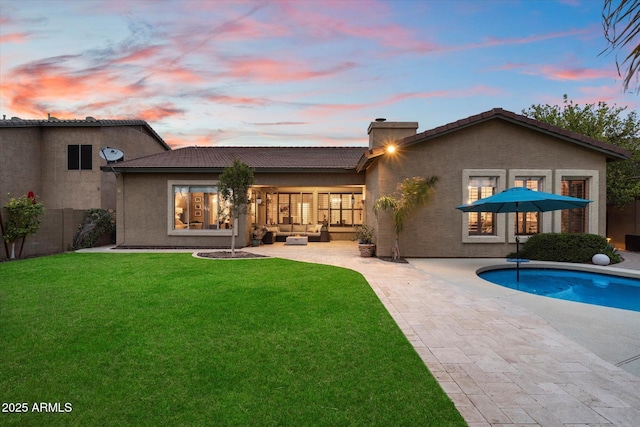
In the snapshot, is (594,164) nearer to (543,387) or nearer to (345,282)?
(345,282)

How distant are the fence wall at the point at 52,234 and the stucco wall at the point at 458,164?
41.3 ft

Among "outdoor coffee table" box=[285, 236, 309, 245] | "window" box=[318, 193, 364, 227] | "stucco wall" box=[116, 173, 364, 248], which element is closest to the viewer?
"stucco wall" box=[116, 173, 364, 248]

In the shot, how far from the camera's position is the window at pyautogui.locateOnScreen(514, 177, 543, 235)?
37.9ft

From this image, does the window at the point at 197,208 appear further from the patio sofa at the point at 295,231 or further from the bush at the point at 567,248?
the bush at the point at 567,248

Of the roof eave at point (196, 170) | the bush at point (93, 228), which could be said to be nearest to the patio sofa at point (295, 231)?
the roof eave at point (196, 170)

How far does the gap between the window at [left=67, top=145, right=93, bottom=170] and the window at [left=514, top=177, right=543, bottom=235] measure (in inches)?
817

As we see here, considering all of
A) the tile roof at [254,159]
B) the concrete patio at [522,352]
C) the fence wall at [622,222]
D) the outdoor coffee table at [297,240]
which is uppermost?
the tile roof at [254,159]

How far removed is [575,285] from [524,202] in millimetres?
2534

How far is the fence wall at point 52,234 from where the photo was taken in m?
11.3

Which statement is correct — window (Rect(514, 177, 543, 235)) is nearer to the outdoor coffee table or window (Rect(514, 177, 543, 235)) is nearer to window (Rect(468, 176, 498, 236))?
window (Rect(468, 176, 498, 236))

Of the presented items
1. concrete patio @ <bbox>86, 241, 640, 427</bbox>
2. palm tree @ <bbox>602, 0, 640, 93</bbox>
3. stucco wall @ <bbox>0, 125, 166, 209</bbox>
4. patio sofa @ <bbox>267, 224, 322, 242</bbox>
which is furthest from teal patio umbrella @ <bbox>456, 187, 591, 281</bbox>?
stucco wall @ <bbox>0, 125, 166, 209</bbox>

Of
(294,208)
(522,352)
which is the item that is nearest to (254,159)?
(294,208)

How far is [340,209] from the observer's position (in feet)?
59.4

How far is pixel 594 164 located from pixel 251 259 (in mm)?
12656
